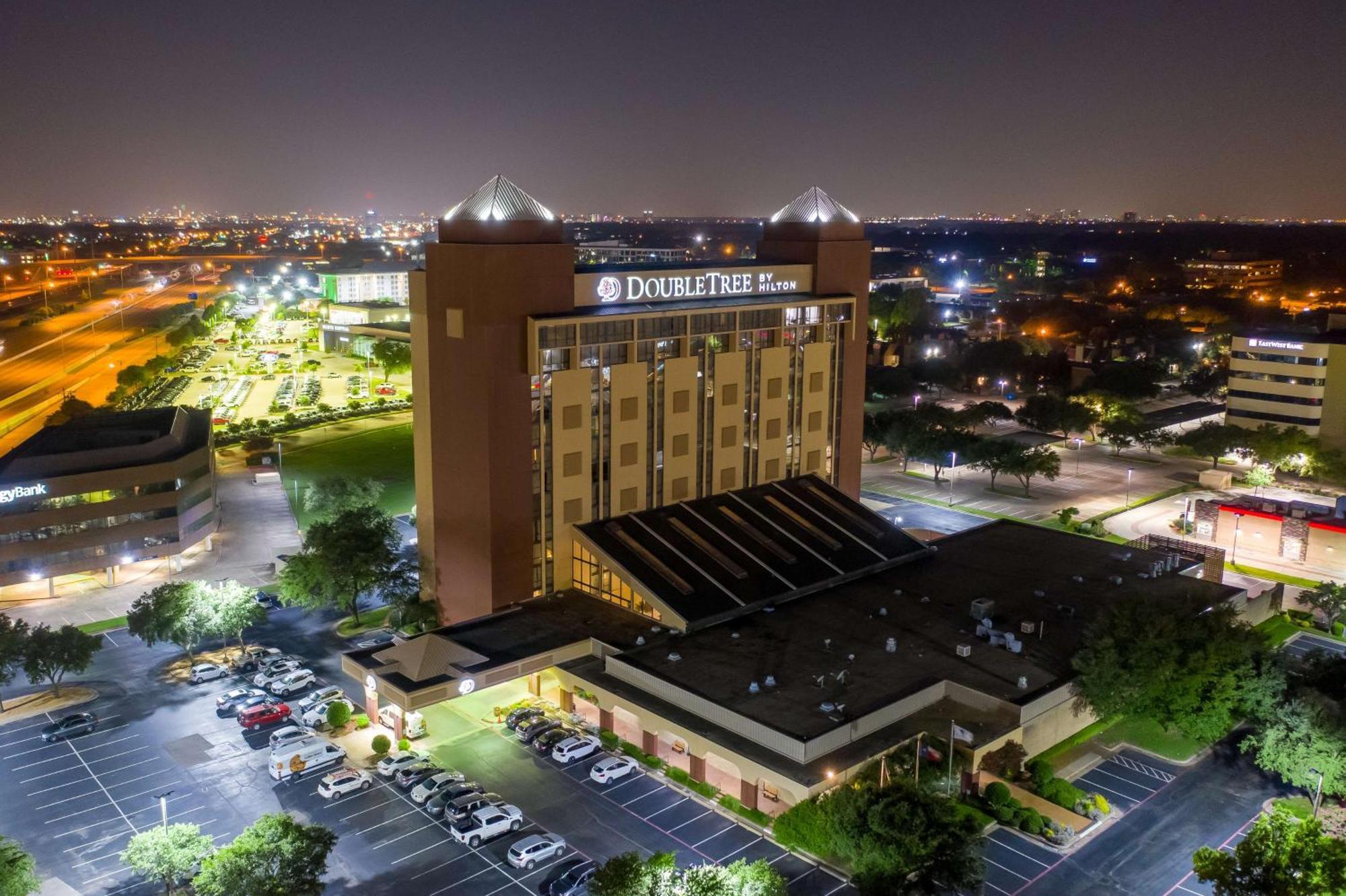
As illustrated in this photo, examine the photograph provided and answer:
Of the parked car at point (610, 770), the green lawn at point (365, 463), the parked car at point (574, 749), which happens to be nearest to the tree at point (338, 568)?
the parked car at point (574, 749)

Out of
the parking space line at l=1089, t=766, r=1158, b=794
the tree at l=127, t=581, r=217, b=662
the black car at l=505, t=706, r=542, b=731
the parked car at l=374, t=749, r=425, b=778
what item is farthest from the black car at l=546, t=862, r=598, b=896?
the tree at l=127, t=581, r=217, b=662

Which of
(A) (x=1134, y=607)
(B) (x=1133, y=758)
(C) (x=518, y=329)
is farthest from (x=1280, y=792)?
(C) (x=518, y=329)

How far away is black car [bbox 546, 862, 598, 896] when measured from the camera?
37.1 metres

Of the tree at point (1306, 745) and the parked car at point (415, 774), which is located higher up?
the tree at point (1306, 745)

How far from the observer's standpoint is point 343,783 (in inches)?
1727

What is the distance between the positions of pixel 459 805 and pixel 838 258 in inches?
1890

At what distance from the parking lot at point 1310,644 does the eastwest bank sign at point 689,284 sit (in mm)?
38509

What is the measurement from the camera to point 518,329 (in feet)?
185

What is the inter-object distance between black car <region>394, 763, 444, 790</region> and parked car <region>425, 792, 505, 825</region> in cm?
164

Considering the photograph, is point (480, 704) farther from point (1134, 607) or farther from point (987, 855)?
point (1134, 607)

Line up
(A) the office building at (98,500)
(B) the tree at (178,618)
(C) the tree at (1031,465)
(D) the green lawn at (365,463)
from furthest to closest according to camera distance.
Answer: (C) the tree at (1031,465), (D) the green lawn at (365,463), (A) the office building at (98,500), (B) the tree at (178,618)

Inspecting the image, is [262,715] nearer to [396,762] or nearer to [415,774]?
[396,762]

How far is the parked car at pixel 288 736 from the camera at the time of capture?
47344 millimetres

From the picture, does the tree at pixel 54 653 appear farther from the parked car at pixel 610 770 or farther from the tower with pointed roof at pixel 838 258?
the tower with pointed roof at pixel 838 258
